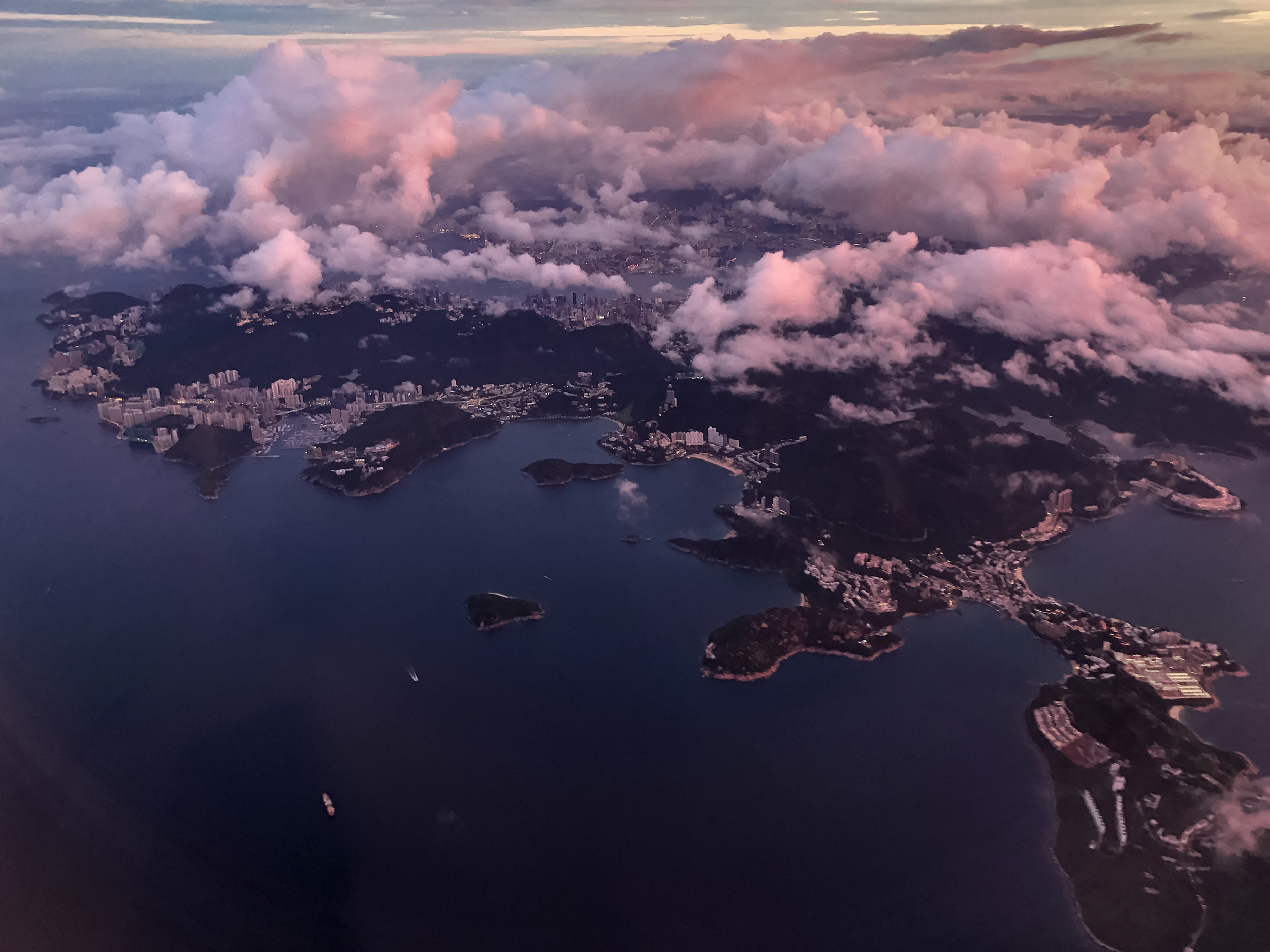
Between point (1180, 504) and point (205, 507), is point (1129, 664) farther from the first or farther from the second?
point (205, 507)

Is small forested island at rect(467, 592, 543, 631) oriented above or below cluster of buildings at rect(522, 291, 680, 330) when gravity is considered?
above

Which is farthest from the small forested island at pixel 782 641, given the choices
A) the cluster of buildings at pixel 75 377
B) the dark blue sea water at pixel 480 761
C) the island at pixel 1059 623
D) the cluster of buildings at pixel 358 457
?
the cluster of buildings at pixel 75 377

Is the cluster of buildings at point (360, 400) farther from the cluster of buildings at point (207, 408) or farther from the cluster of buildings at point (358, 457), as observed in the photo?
the cluster of buildings at point (358, 457)

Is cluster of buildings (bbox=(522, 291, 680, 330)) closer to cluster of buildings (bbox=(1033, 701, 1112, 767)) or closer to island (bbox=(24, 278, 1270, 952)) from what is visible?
island (bbox=(24, 278, 1270, 952))

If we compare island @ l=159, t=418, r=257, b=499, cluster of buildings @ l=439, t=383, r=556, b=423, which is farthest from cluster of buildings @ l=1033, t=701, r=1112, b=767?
island @ l=159, t=418, r=257, b=499

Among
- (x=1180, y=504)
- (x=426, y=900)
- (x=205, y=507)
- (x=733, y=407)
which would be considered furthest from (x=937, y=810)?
(x=205, y=507)

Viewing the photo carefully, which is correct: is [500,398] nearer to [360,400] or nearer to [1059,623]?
[360,400]
